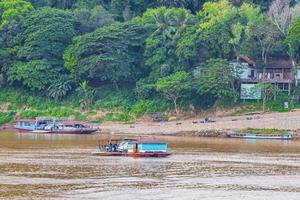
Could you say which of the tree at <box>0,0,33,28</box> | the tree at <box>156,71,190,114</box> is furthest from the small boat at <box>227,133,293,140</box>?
the tree at <box>0,0,33,28</box>

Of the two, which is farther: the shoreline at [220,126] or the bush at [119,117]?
the bush at [119,117]

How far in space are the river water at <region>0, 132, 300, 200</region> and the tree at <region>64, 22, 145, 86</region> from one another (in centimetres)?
2277

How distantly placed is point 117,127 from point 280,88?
61.0ft

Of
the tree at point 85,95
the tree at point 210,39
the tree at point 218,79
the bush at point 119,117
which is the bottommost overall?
the bush at point 119,117

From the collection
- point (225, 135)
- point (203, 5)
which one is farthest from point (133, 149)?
point (203, 5)

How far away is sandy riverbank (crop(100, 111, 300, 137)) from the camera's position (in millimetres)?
88625

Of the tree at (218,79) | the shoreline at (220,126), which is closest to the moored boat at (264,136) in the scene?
the shoreline at (220,126)

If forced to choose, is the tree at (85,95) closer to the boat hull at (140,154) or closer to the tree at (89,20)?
the tree at (89,20)

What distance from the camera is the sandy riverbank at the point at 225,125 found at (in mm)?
88625

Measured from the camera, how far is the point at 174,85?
9512 cm

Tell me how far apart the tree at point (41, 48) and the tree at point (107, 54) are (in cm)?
156

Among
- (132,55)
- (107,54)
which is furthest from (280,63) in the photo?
(107,54)

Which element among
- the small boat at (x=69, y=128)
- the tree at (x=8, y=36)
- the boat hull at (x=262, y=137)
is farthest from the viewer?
the tree at (x=8, y=36)

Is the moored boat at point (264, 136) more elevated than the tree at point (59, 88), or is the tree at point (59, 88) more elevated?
the tree at point (59, 88)
